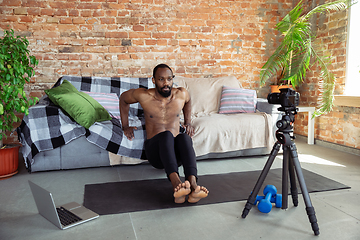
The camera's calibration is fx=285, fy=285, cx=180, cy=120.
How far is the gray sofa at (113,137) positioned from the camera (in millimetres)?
2459

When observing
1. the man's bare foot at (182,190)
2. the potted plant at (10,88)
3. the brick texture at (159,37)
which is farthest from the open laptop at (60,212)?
the brick texture at (159,37)

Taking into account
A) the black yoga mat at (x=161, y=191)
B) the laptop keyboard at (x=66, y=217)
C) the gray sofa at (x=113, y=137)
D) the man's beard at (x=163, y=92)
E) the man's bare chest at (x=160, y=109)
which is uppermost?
the man's beard at (x=163, y=92)

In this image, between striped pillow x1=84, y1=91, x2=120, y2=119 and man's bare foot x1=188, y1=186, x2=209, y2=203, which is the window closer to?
man's bare foot x1=188, y1=186, x2=209, y2=203

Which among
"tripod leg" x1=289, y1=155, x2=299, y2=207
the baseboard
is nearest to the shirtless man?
"tripod leg" x1=289, y1=155, x2=299, y2=207

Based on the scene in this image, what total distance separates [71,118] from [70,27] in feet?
5.08

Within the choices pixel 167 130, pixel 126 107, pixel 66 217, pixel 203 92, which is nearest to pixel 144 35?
pixel 203 92

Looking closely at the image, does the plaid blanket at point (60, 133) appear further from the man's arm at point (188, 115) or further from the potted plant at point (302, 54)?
the potted plant at point (302, 54)

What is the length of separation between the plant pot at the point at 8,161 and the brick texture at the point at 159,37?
4.37 ft

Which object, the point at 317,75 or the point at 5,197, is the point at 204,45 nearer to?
the point at 317,75

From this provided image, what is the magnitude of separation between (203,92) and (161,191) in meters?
1.80

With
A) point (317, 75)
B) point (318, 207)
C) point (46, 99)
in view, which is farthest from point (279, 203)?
point (317, 75)

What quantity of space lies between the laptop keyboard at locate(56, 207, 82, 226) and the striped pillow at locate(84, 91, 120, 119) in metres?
1.44

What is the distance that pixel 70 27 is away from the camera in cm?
353

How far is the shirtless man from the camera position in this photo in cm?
181
